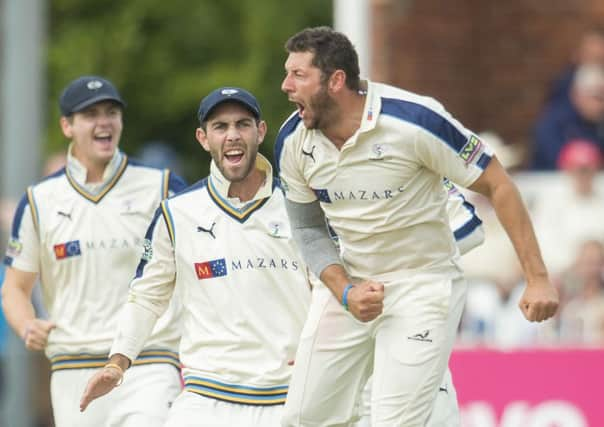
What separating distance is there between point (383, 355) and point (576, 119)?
24.8 ft

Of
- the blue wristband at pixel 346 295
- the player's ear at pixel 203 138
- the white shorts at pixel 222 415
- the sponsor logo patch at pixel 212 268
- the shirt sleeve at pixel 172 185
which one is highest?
the shirt sleeve at pixel 172 185

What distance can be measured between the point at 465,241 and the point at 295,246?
905 mm

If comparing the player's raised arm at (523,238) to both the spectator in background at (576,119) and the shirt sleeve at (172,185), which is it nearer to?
the shirt sleeve at (172,185)

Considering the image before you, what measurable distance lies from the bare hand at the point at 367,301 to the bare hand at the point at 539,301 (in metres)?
0.63

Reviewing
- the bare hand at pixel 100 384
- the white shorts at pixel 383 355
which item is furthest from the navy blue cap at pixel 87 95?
the white shorts at pixel 383 355

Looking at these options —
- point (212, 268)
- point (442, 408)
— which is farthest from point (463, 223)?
point (212, 268)

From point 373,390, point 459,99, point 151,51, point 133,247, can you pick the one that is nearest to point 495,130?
point 459,99

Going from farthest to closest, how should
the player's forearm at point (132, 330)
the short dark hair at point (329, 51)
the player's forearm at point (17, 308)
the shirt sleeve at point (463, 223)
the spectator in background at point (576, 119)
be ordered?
the spectator in background at point (576, 119) < the player's forearm at point (17, 308) < the shirt sleeve at point (463, 223) < the player's forearm at point (132, 330) < the short dark hair at point (329, 51)

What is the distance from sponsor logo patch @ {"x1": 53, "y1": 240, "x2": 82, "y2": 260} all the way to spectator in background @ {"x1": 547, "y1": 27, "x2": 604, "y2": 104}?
676 centimetres

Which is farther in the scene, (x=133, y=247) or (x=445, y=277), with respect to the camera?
(x=133, y=247)

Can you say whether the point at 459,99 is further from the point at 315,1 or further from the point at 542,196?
the point at 542,196

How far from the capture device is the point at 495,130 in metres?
17.7

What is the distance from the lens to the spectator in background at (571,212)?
1401 centimetres

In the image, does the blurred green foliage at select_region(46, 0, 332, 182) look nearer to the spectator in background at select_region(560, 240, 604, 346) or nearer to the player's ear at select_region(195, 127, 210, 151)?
the spectator in background at select_region(560, 240, 604, 346)
